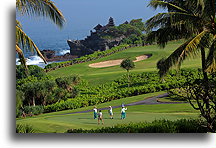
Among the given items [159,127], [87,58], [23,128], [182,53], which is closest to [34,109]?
[23,128]

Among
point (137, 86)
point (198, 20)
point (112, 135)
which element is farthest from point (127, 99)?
point (198, 20)

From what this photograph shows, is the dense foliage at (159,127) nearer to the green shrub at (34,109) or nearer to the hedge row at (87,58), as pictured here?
the green shrub at (34,109)

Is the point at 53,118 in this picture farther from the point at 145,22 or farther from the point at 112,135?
the point at 145,22

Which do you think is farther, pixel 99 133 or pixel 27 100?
pixel 27 100

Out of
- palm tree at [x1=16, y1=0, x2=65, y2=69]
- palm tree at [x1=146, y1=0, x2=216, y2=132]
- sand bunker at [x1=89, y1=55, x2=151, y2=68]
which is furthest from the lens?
sand bunker at [x1=89, y1=55, x2=151, y2=68]

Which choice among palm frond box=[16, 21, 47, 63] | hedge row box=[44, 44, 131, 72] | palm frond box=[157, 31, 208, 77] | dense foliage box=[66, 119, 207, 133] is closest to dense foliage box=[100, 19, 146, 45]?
hedge row box=[44, 44, 131, 72]

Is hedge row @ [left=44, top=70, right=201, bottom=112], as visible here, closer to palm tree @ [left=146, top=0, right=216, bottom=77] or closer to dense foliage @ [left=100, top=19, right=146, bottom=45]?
palm tree @ [left=146, top=0, right=216, bottom=77]
